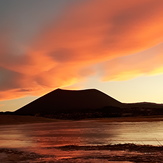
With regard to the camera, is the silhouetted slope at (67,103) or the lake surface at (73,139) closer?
the lake surface at (73,139)

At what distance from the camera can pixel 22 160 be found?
573 inches

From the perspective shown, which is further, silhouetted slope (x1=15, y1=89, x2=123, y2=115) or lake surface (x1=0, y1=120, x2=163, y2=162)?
silhouetted slope (x1=15, y1=89, x2=123, y2=115)

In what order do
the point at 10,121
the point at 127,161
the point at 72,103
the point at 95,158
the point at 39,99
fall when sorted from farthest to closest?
the point at 39,99, the point at 72,103, the point at 10,121, the point at 95,158, the point at 127,161

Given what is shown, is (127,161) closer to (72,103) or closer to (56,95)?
(72,103)

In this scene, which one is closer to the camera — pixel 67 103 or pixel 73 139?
pixel 73 139

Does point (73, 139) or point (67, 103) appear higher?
point (67, 103)

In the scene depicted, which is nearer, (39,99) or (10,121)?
(10,121)

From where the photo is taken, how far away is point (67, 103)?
181000mm

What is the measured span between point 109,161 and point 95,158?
1.03m

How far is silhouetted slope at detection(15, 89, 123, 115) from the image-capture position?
172 meters

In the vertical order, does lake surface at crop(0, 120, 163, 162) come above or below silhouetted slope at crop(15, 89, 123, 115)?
below

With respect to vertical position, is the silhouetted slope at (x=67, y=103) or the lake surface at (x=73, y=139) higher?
the silhouetted slope at (x=67, y=103)

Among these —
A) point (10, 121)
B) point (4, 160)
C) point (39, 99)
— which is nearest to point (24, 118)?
point (10, 121)

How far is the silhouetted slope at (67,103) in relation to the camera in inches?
6773
